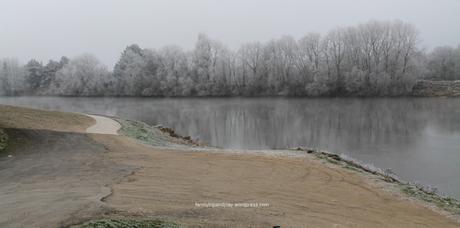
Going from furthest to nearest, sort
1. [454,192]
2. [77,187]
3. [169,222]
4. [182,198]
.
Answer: [454,192]
[77,187]
[182,198]
[169,222]

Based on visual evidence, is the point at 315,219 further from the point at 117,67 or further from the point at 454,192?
the point at 117,67

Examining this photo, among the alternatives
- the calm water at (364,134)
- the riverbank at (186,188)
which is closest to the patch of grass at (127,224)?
the riverbank at (186,188)

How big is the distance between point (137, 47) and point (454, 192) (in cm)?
9362

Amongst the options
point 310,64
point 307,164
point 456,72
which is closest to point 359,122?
point 307,164

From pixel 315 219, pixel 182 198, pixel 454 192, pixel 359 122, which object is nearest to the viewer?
pixel 315 219

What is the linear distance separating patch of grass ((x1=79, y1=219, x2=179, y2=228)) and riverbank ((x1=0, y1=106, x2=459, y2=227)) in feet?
1.06

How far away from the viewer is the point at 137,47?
10006 centimetres

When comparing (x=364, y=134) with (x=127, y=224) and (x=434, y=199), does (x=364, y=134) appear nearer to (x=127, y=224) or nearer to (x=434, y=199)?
(x=434, y=199)

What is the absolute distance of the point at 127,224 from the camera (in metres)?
7.01

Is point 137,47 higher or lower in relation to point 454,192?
higher

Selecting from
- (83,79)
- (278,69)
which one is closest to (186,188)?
(278,69)

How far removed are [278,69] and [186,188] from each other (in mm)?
67776

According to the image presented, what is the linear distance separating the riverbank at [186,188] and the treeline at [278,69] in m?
52.7

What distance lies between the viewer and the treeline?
67.4 m
